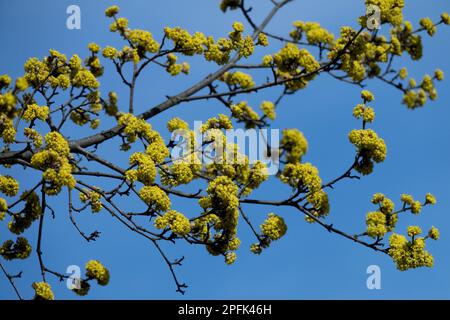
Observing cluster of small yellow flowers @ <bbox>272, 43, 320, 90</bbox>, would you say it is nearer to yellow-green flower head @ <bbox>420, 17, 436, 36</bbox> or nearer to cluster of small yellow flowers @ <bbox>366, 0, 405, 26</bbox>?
cluster of small yellow flowers @ <bbox>366, 0, 405, 26</bbox>

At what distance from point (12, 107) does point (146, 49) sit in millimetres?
4805

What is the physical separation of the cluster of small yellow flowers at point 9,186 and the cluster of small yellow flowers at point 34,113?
1.07 meters

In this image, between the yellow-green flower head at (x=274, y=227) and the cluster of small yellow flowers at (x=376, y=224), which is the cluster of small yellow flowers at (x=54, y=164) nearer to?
the yellow-green flower head at (x=274, y=227)

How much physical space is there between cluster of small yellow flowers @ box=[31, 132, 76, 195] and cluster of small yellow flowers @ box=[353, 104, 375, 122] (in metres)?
4.16

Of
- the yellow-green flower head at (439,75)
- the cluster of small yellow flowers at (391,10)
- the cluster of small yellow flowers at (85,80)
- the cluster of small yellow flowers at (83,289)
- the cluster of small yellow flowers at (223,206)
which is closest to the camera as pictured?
the cluster of small yellow flowers at (223,206)

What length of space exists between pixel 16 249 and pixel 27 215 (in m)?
0.66

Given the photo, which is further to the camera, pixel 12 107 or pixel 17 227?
pixel 17 227

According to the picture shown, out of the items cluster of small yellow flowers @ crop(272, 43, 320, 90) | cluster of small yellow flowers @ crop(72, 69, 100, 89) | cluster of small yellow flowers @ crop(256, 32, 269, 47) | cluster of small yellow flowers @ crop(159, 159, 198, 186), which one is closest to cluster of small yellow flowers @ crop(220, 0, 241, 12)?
cluster of small yellow flowers @ crop(256, 32, 269, 47)

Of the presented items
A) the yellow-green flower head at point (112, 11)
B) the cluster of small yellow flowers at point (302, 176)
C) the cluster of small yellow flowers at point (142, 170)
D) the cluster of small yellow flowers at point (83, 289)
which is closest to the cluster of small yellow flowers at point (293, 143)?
the cluster of small yellow flowers at point (302, 176)

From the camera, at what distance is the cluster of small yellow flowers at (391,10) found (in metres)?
10.4

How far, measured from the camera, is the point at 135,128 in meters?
9.43
